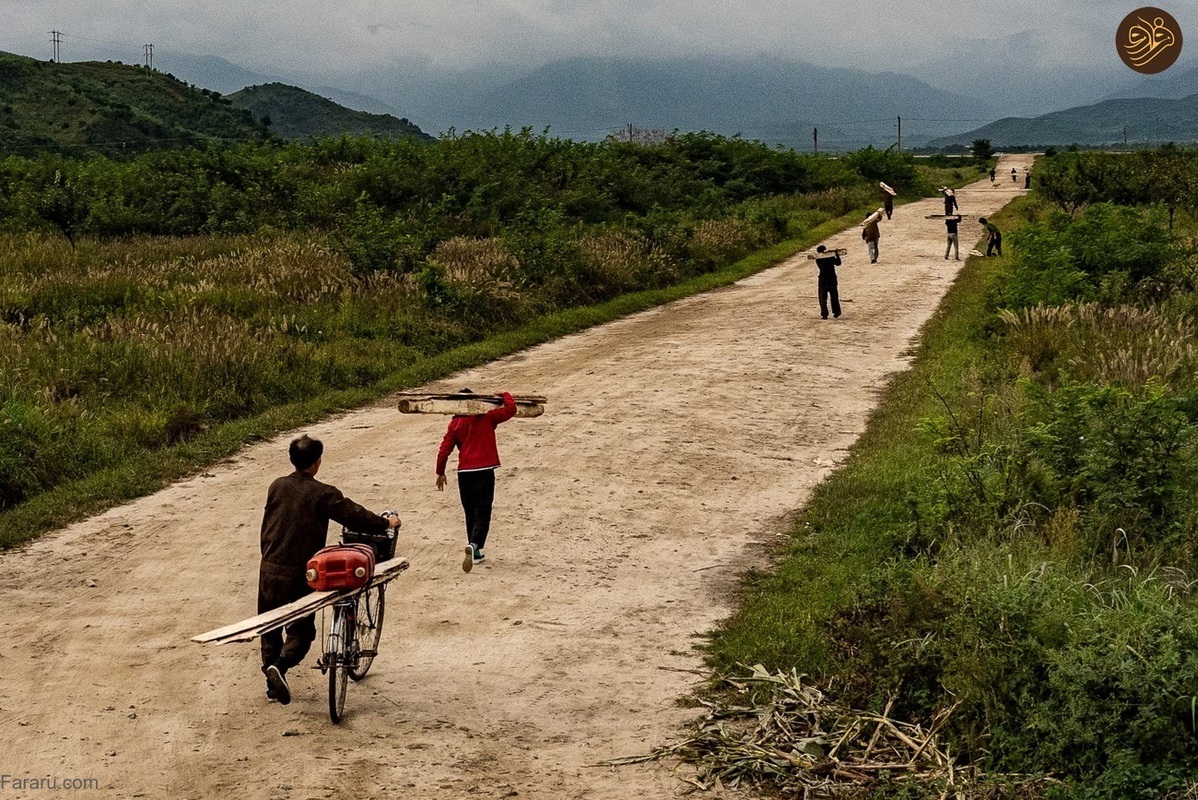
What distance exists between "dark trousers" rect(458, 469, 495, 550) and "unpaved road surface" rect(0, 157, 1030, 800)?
290mm

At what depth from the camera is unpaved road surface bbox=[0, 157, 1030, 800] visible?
263 inches

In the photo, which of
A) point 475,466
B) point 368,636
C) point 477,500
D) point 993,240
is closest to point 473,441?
point 475,466

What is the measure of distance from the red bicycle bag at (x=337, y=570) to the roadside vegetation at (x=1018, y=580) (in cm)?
245

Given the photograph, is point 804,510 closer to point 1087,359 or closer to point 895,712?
point 895,712

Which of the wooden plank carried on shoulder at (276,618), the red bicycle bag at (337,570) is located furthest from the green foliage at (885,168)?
the wooden plank carried on shoulder at (276,618)

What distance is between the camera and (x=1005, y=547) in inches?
353

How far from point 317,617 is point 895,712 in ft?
14.1

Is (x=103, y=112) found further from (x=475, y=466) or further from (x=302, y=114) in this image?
(x=475, y=466)

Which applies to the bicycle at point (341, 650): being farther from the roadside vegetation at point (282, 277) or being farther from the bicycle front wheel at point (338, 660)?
the roadside vegetation at point (282, 277)

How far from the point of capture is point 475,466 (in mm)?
10047

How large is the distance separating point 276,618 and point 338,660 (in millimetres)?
556

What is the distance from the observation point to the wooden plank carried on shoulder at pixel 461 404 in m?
9.35

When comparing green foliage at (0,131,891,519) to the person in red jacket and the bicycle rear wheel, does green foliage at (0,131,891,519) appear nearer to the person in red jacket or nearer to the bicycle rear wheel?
the person in red jacket

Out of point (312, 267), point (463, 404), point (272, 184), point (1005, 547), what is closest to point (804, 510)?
point (1005, 547)
